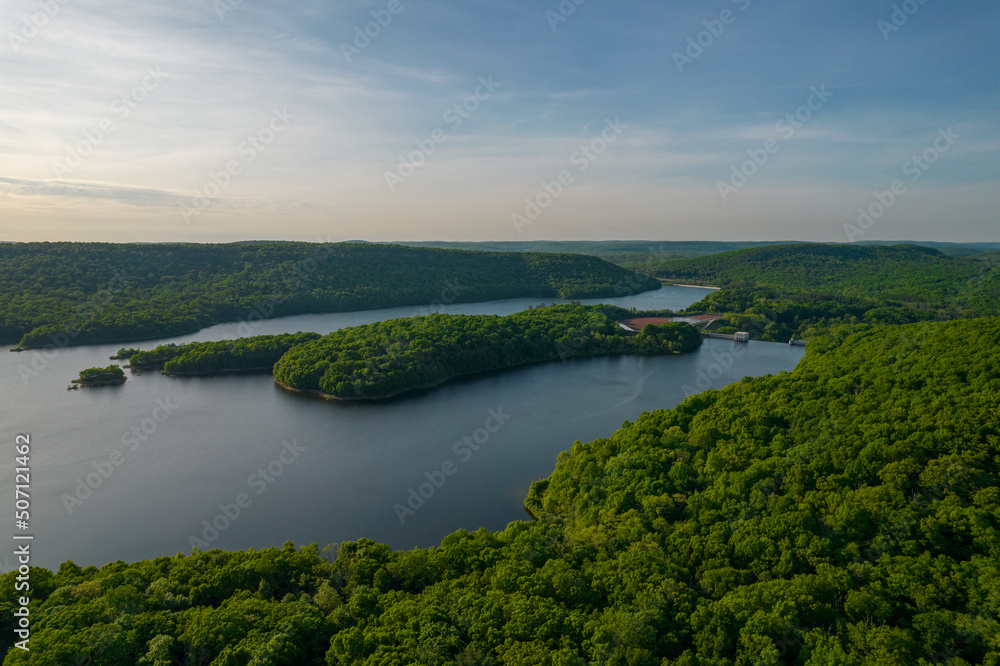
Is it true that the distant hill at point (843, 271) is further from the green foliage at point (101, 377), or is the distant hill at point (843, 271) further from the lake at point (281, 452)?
the green foliage at point (101, 377)

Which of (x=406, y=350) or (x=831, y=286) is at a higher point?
(x=831, y=286)

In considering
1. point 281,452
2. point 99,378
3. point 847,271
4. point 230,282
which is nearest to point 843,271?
point 847,271

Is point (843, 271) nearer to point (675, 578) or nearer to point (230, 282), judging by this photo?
point (230, 282)

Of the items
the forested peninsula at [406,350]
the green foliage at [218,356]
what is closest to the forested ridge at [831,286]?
the forested peninsula at [406,350]

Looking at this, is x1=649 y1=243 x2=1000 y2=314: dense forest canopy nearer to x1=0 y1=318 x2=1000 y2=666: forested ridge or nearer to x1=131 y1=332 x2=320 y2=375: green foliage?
x1=0 y1=318 x2=1000 y2=666: forested ridge

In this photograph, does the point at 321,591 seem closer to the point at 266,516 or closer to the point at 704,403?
the point at 266,516

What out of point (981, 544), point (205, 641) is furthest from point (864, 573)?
point (205, 641)
